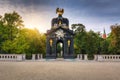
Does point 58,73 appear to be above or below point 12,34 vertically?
below

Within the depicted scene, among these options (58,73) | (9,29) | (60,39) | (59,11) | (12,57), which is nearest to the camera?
(58,73)

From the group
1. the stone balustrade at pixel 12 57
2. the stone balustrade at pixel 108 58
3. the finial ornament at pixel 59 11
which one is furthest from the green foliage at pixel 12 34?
the stone balustrade at pixel 108 58

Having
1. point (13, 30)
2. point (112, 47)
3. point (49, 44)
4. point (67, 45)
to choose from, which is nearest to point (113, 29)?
point (112, 47)

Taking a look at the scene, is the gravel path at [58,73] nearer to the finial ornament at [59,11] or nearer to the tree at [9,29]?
the tree at [9,29]

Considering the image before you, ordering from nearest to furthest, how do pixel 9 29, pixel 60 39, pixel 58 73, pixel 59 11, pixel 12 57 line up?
pixel 58 73, pixel 12 57, pixel 9 29, pixel 60 39, pixel 59 11

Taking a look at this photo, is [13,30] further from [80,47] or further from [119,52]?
[119,52]

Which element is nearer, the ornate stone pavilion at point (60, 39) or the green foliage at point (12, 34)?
the green foliage at point (12, 34)

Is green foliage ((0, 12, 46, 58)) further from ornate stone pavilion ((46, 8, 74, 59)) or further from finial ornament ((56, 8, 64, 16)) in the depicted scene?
finial ornament ((56, 8, 64, 16))

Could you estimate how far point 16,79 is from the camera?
10.3 meters

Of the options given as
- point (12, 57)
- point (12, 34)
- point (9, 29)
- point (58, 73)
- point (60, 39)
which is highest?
point (9, 29)

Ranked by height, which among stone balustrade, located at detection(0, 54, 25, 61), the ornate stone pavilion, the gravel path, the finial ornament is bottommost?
the gravel path

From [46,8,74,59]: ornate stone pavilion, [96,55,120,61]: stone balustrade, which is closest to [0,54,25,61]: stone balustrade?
[46,8,74,59]: ornate stone pavilion

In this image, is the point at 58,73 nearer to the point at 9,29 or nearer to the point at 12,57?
the point at 12,57

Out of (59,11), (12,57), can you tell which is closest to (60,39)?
(59,11)
